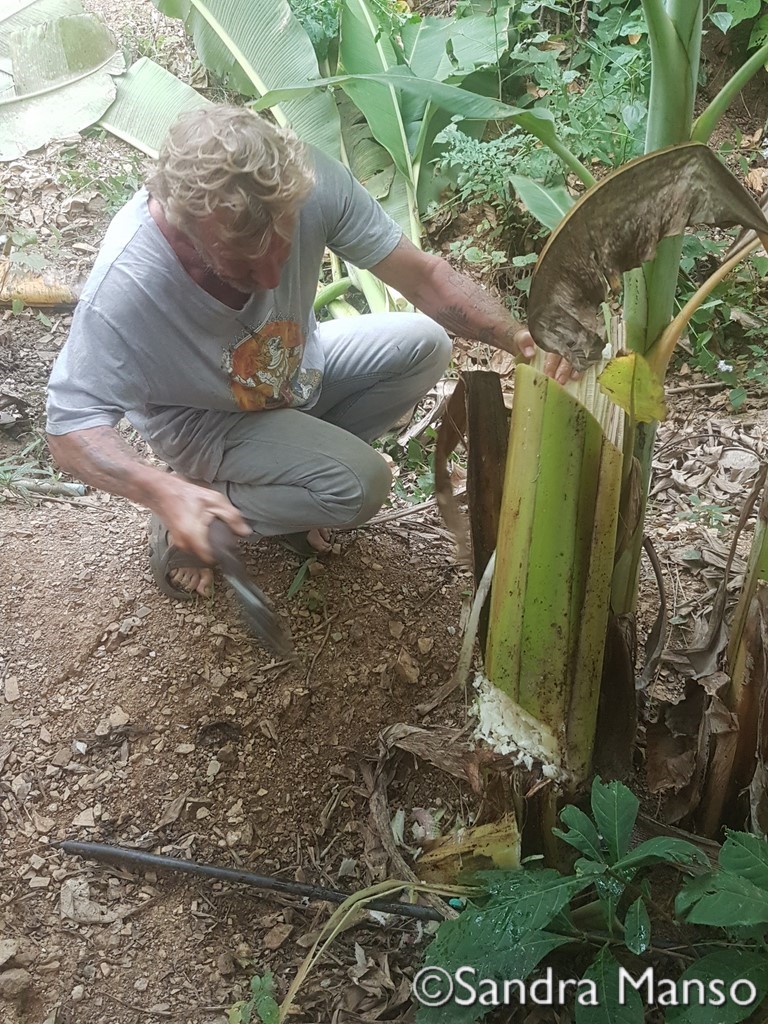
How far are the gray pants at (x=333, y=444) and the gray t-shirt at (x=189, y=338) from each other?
6cm

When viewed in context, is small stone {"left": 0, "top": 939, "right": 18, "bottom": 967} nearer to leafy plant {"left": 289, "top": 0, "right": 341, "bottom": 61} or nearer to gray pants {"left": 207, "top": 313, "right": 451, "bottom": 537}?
gray pants {"left": 207, "top": 313, "right": 451, "bottom": 537}

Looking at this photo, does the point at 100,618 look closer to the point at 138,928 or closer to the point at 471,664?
the point at 138,928

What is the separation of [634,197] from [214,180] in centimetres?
70

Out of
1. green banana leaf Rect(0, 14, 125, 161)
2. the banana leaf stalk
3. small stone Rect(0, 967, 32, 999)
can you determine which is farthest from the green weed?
small stone Rect(0, 967, 32, 999)

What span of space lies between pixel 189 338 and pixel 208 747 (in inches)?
33.4

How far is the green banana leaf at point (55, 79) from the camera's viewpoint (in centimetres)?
298

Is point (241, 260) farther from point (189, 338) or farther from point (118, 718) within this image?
point (118, 718)

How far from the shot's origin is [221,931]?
1.35 meters

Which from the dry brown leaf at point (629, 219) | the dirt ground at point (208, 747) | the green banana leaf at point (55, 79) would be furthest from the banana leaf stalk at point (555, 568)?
the green banana leaf at point (55, 79)

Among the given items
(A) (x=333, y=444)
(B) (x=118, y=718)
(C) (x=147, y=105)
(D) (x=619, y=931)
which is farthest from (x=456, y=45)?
(D) (x=619, y=931)

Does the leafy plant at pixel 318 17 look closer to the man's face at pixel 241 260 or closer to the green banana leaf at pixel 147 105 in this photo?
the green banana leaf at pixel 147 105

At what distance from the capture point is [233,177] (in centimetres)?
123

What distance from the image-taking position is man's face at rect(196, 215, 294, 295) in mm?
→ 1306

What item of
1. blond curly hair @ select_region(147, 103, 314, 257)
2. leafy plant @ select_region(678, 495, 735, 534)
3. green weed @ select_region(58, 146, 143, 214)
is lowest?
leafy plant @ select_region(678, 495, 735, 534)
